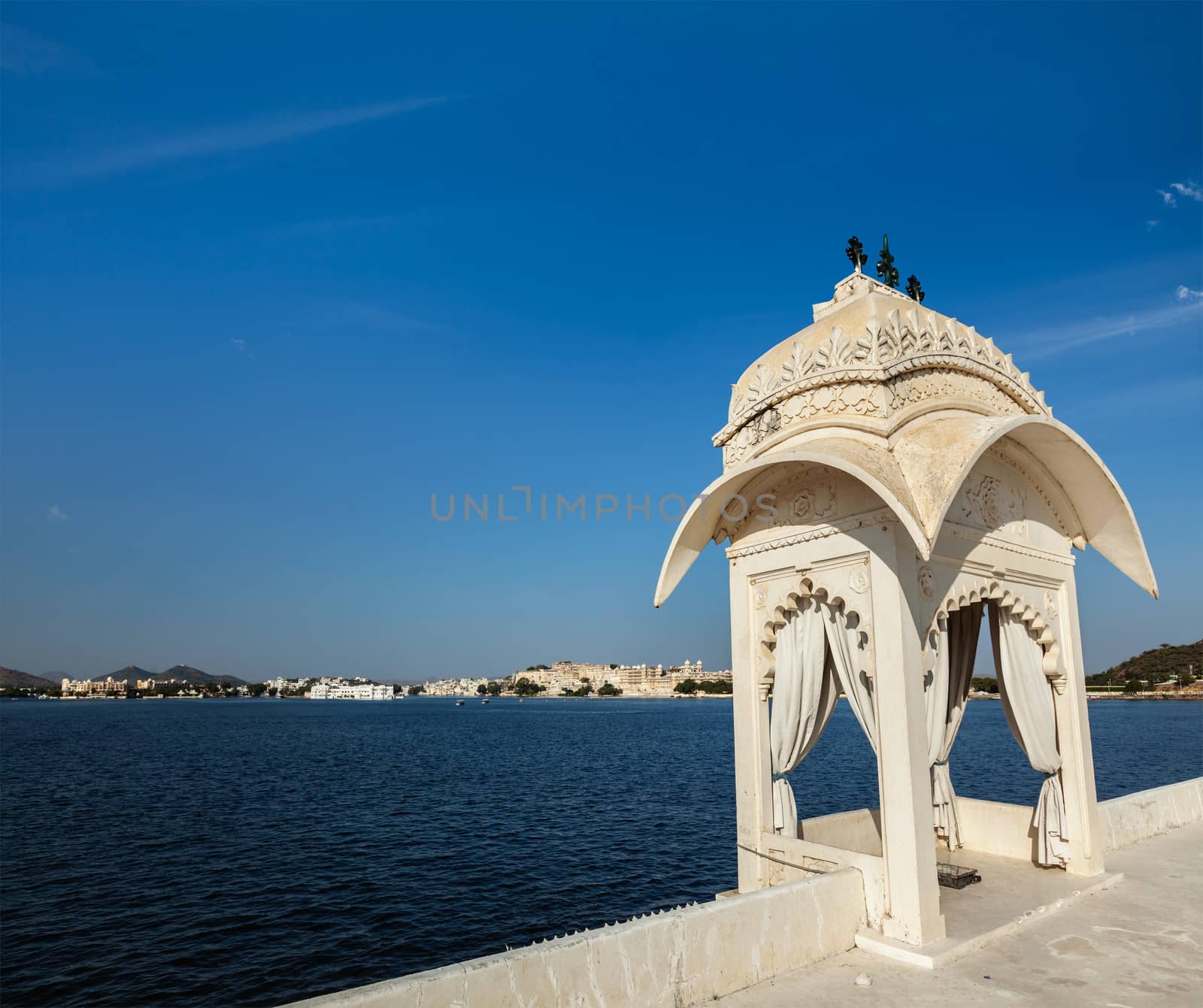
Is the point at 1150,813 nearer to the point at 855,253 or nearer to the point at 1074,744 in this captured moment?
the point at 1074,744

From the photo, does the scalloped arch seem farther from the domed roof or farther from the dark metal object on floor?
the dark metal object on floor

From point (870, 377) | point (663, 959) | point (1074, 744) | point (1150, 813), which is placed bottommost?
point (1150, 813)

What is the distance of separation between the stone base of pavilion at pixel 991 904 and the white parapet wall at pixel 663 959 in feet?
1.65

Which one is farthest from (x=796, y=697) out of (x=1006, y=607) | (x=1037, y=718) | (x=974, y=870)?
(x=1037, y=718)

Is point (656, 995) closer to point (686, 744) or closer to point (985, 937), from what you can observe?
point (985, 937)

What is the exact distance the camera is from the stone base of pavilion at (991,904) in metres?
5.43

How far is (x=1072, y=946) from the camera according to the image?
5.61 m

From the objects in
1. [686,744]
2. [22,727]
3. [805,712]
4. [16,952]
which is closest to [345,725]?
[22,727]

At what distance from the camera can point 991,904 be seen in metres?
6.50

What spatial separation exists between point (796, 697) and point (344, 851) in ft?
57.8

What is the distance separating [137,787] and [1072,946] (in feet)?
120

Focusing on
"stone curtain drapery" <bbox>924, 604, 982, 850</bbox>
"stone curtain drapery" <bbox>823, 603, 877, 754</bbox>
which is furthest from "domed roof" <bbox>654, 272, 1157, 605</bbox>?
"stone curtain drapery" <bbox>924, 604, 982, 850</bbox>

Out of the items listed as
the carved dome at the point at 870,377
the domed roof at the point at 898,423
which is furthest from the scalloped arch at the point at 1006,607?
the carved dome at the point at 870,377

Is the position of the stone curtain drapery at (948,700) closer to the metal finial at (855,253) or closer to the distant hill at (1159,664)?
the metal finial at (855,253)
